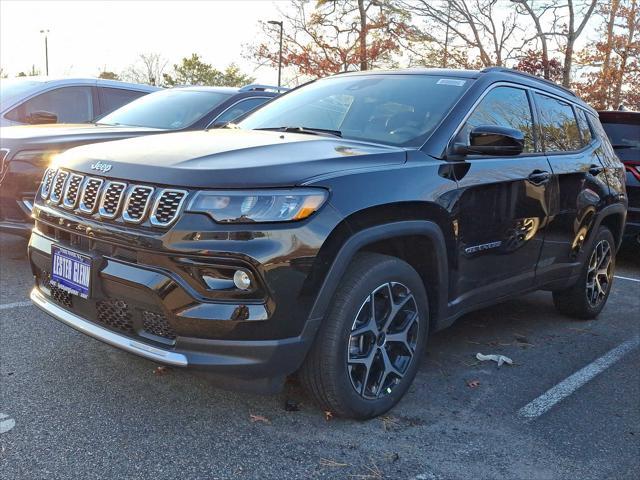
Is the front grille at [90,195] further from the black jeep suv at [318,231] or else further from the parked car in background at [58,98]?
the parked car in background at [58,98]

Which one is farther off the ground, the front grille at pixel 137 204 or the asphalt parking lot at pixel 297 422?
the front grille at pixel 137 204

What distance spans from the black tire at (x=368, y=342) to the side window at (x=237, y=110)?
3.63 metres

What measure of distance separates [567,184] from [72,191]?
10.3ft

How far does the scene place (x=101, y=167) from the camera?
2822mm

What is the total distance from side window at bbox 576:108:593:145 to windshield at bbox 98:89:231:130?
3424 millimetres

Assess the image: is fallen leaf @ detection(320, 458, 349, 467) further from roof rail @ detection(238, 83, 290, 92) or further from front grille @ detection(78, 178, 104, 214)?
roof rail @ detection(238, 83, 290, 92)

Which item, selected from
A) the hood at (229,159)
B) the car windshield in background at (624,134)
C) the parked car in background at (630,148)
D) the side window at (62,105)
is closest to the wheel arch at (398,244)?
the hood at (229,159)

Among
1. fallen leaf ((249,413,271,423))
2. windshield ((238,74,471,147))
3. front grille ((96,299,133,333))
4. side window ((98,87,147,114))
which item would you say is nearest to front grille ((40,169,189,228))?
front grille ((96,299,133,333))

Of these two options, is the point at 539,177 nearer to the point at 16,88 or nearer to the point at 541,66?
the point at 16,88

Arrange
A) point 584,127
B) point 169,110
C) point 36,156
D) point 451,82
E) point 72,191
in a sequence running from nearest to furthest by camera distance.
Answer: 1. point 72,191
2. point 451,82
3. point 584,127
4. point 36,156
5. point 169,110

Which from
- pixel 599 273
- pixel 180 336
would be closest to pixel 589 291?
pixel 599 273

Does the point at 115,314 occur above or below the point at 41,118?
below

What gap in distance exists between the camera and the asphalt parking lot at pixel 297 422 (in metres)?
2.58

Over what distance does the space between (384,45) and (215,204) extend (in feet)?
76.9
